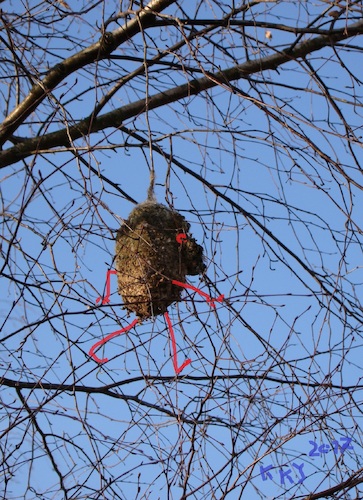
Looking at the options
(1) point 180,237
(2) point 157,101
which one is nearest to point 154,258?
(1) point 180,237

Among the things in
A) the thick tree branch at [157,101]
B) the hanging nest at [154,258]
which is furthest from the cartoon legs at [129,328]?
the thick tree branch at [157,101]

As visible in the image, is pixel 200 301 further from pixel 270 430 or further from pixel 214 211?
pixel 214 211

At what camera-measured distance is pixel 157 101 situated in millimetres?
3939

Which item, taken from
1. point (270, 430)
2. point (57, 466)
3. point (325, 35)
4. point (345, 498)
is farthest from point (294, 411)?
point (325, 35)

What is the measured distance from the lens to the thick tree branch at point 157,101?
140 inches

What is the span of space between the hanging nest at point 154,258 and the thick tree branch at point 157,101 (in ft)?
1.92

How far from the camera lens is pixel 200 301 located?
2.93m

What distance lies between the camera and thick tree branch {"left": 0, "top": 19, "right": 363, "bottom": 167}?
3.56 meters

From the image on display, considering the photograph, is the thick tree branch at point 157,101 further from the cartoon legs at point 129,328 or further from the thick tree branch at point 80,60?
the cartoon legs at point 129,328

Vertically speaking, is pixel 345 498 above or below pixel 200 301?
below

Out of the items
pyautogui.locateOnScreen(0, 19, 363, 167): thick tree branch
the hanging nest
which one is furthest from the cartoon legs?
pyautogui.locateOnScreen(0, 19, 363, 167): thick tree branch

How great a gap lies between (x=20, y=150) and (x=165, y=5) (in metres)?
1.08

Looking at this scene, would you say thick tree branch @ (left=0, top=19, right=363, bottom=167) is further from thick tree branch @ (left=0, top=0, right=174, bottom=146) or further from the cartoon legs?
the cartoon legs

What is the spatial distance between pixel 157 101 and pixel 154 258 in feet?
3.51
